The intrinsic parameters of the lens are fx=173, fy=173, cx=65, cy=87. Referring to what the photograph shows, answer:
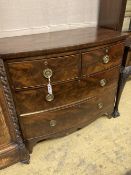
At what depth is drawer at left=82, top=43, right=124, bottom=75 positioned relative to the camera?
1.31m

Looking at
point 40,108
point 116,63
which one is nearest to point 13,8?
point 40,108

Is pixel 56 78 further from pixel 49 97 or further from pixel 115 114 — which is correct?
pixel 115 114

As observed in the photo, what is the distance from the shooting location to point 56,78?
1.25 meters

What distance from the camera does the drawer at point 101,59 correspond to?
1313 mm

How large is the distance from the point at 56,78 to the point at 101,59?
412mm

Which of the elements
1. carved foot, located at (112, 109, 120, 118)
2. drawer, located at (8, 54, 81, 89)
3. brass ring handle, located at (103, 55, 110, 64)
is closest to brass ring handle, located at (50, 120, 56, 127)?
drawer, located at (8, 54, 81, 89)

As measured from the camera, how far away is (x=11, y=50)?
1097 millimetres

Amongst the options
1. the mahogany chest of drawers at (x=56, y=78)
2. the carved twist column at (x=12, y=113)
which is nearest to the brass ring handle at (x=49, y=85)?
the mahogany chest of drawers at (x=56, y=78)

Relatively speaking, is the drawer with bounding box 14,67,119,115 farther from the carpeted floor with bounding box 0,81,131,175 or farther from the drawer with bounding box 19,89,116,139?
the carpeted floor with bounding box 0,81,131,175

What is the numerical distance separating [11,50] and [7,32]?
482mm

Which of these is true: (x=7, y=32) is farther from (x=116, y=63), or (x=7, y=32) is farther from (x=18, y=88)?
(x=116, y=63)

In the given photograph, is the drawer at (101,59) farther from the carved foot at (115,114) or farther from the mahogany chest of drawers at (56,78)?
the carved foot at (115,114)

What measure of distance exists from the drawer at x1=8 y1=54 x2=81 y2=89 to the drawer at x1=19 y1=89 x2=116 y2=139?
0.97 feet

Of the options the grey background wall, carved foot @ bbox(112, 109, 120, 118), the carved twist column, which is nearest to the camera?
the carved twist column
